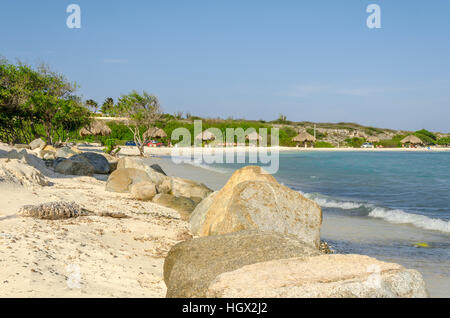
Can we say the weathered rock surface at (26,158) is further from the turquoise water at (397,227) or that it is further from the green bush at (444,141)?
the green bush at (444,141)

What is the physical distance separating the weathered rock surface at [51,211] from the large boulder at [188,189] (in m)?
5.06

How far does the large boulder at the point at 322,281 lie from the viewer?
2.65 meters

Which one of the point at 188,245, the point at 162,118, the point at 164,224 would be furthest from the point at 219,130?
the point at 188,245

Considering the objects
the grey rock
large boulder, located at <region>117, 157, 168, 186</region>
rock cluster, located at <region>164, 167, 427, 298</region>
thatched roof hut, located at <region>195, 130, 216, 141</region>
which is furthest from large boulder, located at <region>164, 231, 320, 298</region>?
thatched roof hut, located at <region>195, 130, 216, 141</region>

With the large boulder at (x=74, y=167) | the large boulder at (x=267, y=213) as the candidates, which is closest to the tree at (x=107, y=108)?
the large boulder at (x=74, y=167)

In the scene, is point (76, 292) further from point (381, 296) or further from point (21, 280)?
point (381, 296)

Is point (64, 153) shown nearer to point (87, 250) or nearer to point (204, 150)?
point (87, 250)

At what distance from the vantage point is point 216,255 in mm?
3717

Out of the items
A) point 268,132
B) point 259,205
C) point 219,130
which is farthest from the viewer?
point 268,132

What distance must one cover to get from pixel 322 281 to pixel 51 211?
5012 millimetres

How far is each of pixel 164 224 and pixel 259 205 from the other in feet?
8.89

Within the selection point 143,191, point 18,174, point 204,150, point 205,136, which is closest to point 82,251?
point 18,174

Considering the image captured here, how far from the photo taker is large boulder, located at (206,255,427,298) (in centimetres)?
265

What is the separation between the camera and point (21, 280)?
12.1ft
